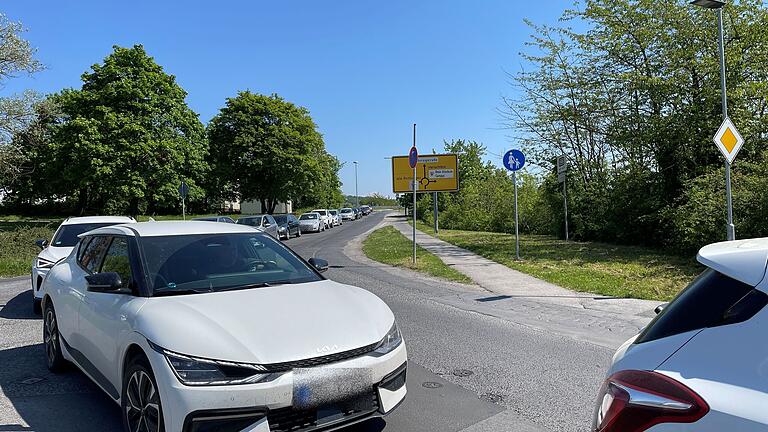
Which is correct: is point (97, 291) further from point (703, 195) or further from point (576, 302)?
point (703, 195)

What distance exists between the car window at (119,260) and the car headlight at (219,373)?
136 cm

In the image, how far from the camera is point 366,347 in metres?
3.46

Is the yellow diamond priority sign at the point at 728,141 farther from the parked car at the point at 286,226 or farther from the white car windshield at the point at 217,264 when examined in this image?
the parked car at the point at 286,226

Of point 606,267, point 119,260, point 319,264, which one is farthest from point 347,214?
point 119,260

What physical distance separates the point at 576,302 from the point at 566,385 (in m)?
4.58

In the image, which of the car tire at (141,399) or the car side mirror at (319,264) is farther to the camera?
the car side mirror at (319,264)

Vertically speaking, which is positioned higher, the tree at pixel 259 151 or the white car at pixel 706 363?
the tree at pixel 259 151

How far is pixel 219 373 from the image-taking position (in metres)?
3.09

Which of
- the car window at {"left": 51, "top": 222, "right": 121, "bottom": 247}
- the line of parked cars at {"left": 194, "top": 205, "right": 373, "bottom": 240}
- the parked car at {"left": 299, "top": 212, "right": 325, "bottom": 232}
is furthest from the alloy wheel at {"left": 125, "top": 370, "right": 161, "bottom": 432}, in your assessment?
the parked car at {"left": 299, "top": 212, "right": 325, "bottom": 232}

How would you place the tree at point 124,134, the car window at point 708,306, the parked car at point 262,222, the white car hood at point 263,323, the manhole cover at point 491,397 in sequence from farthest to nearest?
the tree at point 124,134, the parked car at point 262,222, the manhole cover at point 491,397, the white car hood at point 263,323, the car window at point 708,306

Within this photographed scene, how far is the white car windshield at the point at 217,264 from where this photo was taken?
418 centimetres

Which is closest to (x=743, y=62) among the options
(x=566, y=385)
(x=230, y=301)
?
(x=566, y=385)

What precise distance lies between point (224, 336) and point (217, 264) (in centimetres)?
136

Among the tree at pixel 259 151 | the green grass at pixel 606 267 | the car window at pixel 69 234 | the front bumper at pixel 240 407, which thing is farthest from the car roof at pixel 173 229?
the tree at pixel 259 151
